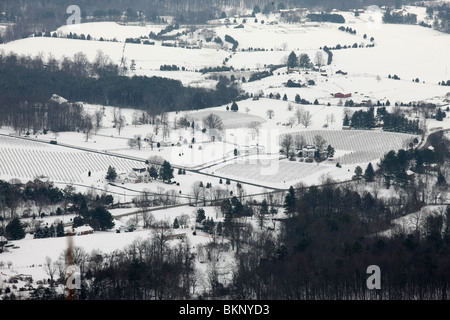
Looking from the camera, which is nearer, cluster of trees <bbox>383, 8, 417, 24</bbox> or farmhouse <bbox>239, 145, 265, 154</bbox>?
farmhouse <bbox>239, 145, 265, 154</bbox>

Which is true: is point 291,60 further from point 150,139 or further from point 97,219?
point 97,219

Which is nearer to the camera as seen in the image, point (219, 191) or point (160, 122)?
point (219, 191)

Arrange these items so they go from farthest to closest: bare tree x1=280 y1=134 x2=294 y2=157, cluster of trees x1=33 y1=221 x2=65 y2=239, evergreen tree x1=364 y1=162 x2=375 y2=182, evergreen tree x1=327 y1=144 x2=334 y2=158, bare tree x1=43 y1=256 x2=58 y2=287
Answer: bare tree x1=280 y1=134 x2=294 y2=157
evergreen tree x1=327 y1=144 x2=334 y2=158
evergreen tree x1=364 y1=162 x2=375 y2=182
cluster of trees x1=33 y1=221 x2=65 y2=239
bare tree x1=43 y1=256 x2=58 y2=287

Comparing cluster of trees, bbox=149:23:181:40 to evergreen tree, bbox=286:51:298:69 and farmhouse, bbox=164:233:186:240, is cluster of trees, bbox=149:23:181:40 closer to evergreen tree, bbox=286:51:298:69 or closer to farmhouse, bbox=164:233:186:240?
evergreen tree, bbox=286:51:298:69

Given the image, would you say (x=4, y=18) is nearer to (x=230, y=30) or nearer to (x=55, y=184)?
(x=230, y=30)

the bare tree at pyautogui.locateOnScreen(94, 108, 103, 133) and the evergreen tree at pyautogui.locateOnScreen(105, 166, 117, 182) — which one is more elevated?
the evergreen tree at pyautogui.locateOnScreen(105, 166, 117, 182)

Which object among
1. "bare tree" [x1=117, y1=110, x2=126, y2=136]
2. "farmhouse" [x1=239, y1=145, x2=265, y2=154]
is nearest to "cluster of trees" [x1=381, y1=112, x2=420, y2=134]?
"farmhouse" [x1=239, y1=145, x2=265, y2=154]

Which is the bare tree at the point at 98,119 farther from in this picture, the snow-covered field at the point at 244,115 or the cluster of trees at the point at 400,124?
the cluster of trees at the point at 400,124

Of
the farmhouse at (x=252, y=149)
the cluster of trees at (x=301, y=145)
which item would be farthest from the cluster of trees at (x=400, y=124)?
the farmhouse at (x=252, y=149)

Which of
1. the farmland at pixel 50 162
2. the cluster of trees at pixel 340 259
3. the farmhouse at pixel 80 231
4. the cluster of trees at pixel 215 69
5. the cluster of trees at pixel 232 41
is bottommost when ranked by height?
the cluster of trees at pixel 215 69
